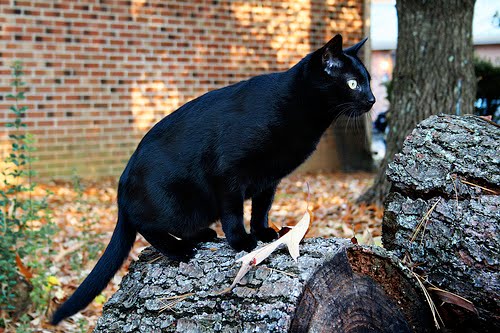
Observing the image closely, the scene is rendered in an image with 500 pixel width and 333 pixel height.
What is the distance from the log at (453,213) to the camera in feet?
→ 7.16

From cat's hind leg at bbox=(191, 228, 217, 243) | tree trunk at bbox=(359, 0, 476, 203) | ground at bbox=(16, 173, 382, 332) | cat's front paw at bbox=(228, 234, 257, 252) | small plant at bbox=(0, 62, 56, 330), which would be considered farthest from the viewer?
tree trunk at bbox=(359, 0, 476, 203)

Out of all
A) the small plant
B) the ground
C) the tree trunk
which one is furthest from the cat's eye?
the tree trunk

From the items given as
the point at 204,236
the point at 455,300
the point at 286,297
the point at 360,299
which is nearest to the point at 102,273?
the point at 204,236

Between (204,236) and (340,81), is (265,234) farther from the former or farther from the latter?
(340,81)

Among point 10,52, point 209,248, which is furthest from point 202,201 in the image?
point 10,52

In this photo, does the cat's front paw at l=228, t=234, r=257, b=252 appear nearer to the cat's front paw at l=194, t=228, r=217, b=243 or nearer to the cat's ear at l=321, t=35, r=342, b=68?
the cat's front paw at l=194, t=228, r=217, b=243

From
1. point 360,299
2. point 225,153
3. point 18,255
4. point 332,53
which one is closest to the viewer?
point 360,299

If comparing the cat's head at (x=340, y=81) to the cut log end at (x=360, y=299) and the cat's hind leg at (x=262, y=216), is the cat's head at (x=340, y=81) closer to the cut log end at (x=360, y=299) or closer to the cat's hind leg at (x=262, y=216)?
the cat's hind leg at (x=262, y=216)

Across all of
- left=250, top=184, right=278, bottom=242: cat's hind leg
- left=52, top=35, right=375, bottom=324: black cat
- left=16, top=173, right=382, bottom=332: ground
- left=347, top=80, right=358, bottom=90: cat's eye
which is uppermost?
left=347, top=80, right=358, bottom=90: cat's eye

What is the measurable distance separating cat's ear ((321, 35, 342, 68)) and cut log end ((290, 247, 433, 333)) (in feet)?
2.69

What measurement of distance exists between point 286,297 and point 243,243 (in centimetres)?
51

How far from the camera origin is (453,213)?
2.28 metres

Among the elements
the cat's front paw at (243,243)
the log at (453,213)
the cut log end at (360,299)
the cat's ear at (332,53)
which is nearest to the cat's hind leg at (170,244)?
the cat's front paw at (243,243)

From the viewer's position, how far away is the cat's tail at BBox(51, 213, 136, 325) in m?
2.33
